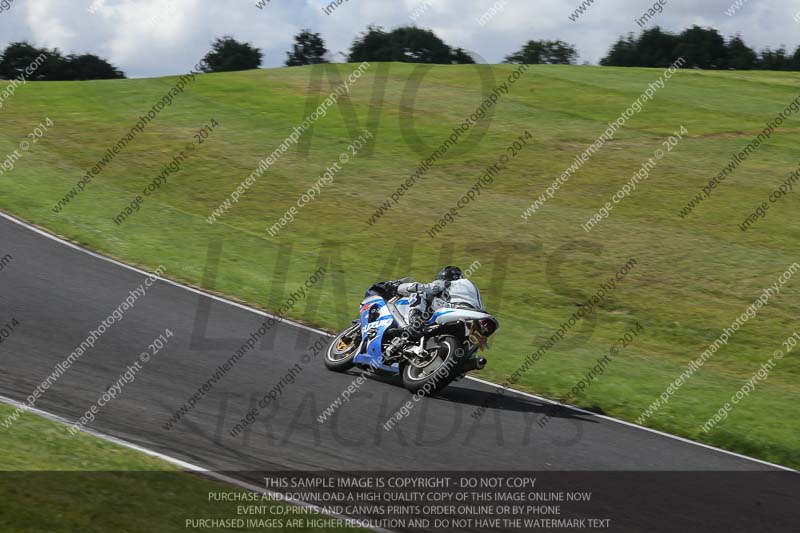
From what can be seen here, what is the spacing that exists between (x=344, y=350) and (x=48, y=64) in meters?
53.3

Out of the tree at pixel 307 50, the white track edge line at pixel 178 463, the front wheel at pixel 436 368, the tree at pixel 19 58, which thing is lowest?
the white track edge line at pixel 178 463

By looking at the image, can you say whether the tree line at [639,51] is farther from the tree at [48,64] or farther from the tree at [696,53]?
the tree at [48,64]

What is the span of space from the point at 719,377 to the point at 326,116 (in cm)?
1949

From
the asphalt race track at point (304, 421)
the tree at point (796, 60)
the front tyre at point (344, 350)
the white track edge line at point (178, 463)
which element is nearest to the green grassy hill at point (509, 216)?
the asphalt race track at point (304, 421)

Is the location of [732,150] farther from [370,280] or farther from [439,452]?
[439,452]

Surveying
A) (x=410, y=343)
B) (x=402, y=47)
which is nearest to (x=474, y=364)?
(x=410, y=343)

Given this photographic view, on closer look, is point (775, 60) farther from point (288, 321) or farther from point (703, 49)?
point (288, 321)

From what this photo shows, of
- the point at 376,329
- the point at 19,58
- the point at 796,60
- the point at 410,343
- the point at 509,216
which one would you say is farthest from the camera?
the point at 796,60

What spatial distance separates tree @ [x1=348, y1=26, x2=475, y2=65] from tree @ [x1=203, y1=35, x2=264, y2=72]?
7267mm

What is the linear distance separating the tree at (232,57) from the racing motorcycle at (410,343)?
187 ft

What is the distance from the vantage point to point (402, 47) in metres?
72.5

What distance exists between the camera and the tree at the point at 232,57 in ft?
218

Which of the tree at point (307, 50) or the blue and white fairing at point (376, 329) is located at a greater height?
the tree at point (307, 50)

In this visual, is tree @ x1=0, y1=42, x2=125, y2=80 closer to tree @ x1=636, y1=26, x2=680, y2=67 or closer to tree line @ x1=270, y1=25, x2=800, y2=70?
tree line @ x1=270, y1=25, x2=800, y2=70
